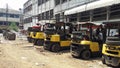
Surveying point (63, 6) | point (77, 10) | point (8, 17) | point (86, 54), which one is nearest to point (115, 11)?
point (77, 10)

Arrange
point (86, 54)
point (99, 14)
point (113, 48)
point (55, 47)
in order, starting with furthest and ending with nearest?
point (99, 14) < point (55, 47) < point (86, 54) < point (113, 48)

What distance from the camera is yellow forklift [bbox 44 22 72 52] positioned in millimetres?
21109

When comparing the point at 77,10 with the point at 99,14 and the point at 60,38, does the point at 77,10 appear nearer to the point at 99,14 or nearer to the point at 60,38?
the point at 99,14

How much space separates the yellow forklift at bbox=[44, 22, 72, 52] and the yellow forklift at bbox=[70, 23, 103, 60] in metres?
3.95

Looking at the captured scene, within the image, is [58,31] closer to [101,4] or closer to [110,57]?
[101,4]

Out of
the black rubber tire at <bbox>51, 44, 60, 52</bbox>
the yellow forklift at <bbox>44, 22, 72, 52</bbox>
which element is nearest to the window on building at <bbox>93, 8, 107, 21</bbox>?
the yellow forklift at <bbox>44, 22, 72, 52</bbox>

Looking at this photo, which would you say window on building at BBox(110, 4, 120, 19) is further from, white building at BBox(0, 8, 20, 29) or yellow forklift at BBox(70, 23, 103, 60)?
white building at BBox(0, 8, 20, 29)

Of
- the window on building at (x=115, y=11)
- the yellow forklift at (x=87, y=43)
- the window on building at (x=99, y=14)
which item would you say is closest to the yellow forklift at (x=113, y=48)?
the yellow forklift at (x=87, y=43)

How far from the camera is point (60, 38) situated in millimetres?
21109

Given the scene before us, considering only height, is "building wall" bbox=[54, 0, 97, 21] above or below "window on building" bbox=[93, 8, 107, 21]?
A: above

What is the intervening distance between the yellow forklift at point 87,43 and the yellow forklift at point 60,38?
3952 mm

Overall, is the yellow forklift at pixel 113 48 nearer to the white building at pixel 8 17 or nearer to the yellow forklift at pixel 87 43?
the yellow forklift at pixel 87 43

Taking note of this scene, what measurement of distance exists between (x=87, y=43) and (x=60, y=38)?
4.80 meters

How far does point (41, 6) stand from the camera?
5334 centimetres
